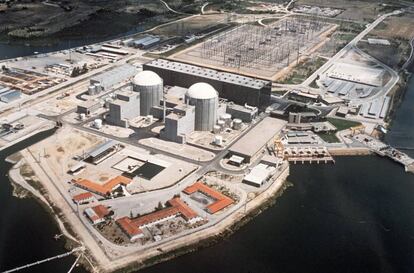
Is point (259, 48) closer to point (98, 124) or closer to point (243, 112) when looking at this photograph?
point (243, 112)

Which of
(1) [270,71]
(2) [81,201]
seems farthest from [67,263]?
(1) [270,71]

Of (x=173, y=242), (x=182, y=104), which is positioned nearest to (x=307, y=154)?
(x=182, y=104)

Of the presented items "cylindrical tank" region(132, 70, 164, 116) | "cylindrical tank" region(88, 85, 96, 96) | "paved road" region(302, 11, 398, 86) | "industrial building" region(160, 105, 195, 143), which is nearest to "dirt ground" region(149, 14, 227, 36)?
"paved road" region(302, 11, 398, 86)

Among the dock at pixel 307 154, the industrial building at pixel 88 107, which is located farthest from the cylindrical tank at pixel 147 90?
the dock at pixel 307 154

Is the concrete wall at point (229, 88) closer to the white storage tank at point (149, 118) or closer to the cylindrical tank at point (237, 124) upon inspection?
the cylindrical tank at point (237, 124)

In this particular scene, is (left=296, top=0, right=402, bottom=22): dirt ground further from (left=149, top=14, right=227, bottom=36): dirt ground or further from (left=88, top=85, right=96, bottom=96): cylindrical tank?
(left=88, top=85, right=96, bottom=96): cylindrical tank

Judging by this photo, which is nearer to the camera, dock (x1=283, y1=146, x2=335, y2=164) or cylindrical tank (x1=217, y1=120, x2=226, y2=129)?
dock (x1=283, y1=146, x2=335, y2=164)
